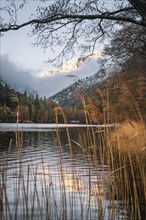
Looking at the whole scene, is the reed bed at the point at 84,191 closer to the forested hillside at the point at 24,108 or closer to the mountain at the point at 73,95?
the forested hillside at the point at 24,108

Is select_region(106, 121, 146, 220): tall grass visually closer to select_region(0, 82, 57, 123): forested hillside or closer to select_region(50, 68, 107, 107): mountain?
select_region(50, 68, 107, 107): mountain

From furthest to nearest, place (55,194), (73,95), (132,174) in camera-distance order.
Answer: (55,194), (132,174), (73,95)

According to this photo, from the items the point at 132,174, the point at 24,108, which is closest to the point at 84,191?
the point at 132,174

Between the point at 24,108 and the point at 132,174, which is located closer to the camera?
the point at 132,174

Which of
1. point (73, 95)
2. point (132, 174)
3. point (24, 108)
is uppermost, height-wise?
point (24, 108)

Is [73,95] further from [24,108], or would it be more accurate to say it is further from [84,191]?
[84,191]

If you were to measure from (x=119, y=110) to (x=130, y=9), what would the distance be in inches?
193

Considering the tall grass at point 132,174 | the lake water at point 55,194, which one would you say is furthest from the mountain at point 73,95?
the tall grass at point 132,174

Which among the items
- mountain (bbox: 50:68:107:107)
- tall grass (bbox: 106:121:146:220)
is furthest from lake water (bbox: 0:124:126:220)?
mountain (bbox: 50:68:107:107)

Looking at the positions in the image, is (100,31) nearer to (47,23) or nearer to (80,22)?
(80,22)

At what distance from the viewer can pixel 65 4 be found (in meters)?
9.45

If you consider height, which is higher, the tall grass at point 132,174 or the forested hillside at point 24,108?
the forested hillside at point 24,108

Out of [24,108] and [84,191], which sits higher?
[24,108]

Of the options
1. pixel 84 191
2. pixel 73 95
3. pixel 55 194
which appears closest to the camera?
pixel 73 95
